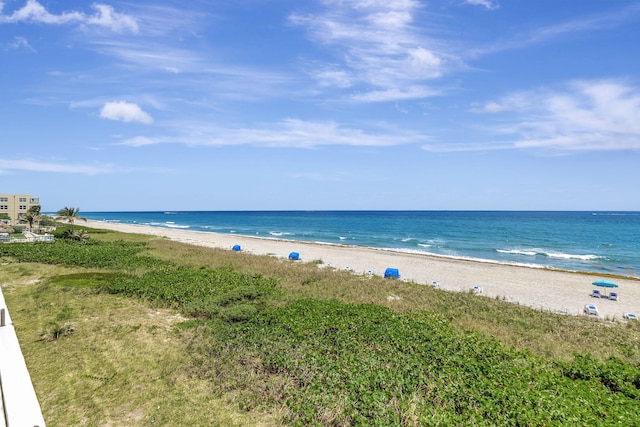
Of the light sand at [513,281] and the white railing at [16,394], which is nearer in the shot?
the white railing at [16,394]

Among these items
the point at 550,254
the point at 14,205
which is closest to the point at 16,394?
the point at 550,254

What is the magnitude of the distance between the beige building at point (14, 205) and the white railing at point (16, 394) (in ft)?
312

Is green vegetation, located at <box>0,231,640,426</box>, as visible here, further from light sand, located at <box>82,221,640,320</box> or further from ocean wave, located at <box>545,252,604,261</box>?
ocean wave, located at <box>545,252,604,261</box>

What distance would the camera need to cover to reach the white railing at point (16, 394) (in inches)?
321

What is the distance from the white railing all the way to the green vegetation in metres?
0.68

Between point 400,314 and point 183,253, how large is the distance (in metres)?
31.0

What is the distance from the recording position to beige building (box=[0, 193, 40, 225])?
284 ft

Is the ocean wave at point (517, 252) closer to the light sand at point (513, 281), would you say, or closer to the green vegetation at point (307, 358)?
the light sand at point (513, 281)

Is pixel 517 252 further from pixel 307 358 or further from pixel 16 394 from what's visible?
pixel 16 394

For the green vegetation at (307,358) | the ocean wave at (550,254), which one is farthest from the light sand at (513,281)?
the ocean wave at (550,254)

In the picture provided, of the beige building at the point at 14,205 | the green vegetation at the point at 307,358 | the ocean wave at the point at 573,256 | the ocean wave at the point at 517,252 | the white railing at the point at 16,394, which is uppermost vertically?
the beige building at the point at 14,205

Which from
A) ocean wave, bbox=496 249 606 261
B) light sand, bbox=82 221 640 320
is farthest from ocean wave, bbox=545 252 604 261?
light sand, bbox=82 221 640 320

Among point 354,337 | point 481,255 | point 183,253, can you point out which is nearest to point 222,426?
point 354,337

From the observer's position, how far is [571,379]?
11.7 meters
